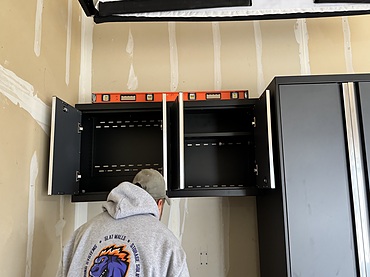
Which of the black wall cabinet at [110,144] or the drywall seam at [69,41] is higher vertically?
the drywall seam at [69,41]

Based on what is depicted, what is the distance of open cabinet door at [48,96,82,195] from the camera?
1617mm

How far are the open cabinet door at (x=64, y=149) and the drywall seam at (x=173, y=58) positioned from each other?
0.66 m

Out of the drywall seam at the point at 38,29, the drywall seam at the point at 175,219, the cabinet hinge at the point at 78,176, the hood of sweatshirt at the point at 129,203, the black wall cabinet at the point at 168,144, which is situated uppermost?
the drywall seam at the point at 38,29

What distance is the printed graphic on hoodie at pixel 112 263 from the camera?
119 cm

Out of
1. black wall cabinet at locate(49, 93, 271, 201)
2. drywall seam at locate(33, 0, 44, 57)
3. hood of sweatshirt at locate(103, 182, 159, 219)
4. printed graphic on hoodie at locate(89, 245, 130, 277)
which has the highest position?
drywall seam at locate(33, 0, 44, 57)

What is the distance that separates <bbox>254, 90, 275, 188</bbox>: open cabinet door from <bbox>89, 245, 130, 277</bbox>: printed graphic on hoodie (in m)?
0.77

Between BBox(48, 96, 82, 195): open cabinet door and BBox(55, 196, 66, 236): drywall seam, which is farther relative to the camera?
BBox(55, 196, 66, 236): drywall seam

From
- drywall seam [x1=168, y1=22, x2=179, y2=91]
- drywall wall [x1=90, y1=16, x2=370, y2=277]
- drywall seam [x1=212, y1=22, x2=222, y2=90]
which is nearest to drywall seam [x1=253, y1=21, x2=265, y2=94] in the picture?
drywall wall [x1=90, y1=16, x2=370, y2=277]

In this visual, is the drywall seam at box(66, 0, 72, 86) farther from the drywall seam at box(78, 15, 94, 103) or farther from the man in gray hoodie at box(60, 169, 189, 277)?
the man in gray hoodie at box(60, 169, 189, 277)

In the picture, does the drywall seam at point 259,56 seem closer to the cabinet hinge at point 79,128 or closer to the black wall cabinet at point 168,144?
the black wall cabinet at point 168,144

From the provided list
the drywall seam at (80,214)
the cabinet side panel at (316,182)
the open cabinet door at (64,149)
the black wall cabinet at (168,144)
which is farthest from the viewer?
the drywall seam at (80,214)

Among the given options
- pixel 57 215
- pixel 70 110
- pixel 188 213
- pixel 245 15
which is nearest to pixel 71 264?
pixel 57 215

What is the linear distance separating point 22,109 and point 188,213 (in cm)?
115

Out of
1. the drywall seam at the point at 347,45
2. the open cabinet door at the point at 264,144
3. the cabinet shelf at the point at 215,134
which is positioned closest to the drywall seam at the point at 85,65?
the cabinet shelf at the point at 215,134
